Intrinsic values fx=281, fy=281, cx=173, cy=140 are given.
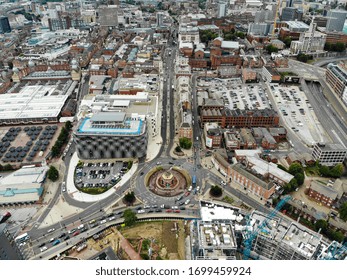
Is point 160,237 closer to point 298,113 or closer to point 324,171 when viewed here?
point 324,171

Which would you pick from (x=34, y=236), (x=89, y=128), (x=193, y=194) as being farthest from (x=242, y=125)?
(x=34, y=236)

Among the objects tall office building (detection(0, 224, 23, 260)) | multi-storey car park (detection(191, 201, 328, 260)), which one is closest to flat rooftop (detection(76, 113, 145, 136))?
multi-storey car park (detection(191, 201, 328, 260))

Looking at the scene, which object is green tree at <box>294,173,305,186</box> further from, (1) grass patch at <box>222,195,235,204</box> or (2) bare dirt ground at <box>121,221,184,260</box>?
(2) bare dirt ground at <box>121,221,184,260</box>

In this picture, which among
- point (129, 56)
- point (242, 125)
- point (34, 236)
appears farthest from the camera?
point (129, 56)

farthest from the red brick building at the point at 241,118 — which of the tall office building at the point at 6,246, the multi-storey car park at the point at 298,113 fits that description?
the tall office building at the point at 6,246

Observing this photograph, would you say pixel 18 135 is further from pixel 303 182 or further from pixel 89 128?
pixel 303 182

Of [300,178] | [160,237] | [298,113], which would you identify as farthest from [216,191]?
[298,113]
